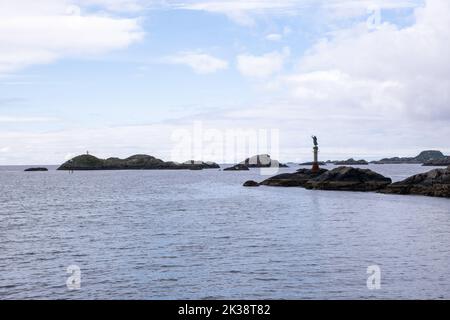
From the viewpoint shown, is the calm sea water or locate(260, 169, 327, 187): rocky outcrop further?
locate(260, 169, 327, 187): rocky outcrop

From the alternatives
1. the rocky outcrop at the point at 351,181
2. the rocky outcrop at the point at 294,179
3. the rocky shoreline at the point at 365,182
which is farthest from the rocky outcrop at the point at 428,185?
the rocky outcrop at the point at 294,179

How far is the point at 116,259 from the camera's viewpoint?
1156 inches

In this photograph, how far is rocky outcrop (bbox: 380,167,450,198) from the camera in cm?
7612

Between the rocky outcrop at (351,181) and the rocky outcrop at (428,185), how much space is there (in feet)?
21.5

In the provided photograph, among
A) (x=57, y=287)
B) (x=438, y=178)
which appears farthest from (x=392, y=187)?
(x=57, y=287)

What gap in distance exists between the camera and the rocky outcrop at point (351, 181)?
93.6 m

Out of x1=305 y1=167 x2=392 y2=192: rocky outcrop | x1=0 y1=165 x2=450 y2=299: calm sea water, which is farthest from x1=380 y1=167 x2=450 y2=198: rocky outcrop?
x1=0 y1=165 x2=450 y2=299: calm sea water

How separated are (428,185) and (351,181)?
59.1 feet

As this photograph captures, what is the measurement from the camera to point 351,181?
95.8 meters

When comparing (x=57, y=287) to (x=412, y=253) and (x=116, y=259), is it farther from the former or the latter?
(x=412, y=253)

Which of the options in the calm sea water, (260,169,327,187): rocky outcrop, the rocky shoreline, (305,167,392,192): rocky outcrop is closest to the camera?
the calm sea water

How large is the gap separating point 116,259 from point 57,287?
7037mm

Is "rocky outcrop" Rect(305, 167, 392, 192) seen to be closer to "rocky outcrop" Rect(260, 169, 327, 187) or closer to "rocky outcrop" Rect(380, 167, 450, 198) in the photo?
"rocky outcrop" Rect(380, 167, 450, 198)

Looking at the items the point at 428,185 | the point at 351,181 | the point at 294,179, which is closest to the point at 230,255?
the point at 428,185
